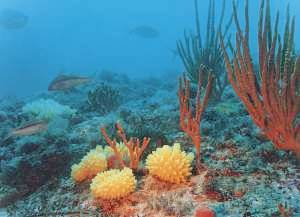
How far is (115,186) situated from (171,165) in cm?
72

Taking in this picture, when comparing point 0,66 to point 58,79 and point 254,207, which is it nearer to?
point 58,79

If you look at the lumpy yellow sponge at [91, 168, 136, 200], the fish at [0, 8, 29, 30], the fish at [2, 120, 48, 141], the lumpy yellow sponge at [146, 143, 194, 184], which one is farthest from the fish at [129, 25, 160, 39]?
the lumpy yellow sponge at [91, 168, 136, 200]

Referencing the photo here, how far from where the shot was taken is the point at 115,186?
12.5 ft

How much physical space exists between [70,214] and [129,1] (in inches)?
5149

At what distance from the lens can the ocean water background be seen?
231 ft

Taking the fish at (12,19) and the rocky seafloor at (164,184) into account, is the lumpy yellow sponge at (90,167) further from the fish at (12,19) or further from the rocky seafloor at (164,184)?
the fish at (12,19)

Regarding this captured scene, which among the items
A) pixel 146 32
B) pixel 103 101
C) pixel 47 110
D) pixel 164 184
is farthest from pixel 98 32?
pixel 164 184

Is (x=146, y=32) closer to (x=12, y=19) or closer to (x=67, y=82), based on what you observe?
(x=12, y=19)

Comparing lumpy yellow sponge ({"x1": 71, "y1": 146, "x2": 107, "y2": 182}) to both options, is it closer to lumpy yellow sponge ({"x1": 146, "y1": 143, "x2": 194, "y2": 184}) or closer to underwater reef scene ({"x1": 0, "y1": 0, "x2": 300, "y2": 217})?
underwater reef scene ({"x1": 0, "y1": 0, "x2": 300, "y2": 217})

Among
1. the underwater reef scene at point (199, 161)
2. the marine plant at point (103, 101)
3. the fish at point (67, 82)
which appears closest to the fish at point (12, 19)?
the marine plant at point (103, 101)

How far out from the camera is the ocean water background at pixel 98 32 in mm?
70500

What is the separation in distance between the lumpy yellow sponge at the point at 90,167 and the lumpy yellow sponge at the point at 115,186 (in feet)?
1.51

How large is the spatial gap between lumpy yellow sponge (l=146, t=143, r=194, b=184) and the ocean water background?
54084 millimetres

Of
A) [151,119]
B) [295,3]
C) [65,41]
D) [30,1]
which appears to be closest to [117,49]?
[65,41]
